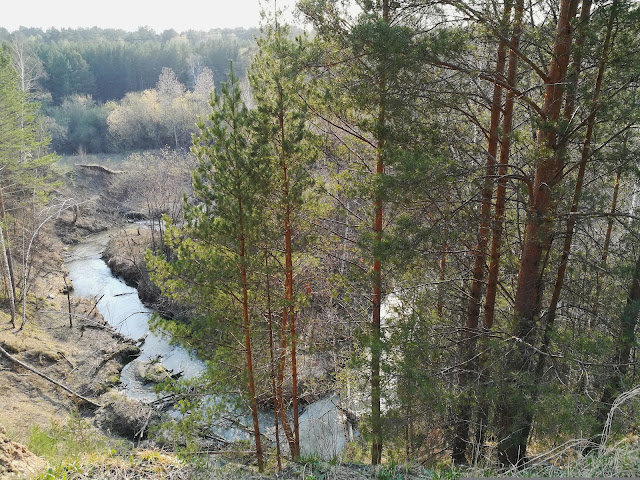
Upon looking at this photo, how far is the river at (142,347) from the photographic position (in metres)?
10.4

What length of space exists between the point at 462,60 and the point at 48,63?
57.8 meters

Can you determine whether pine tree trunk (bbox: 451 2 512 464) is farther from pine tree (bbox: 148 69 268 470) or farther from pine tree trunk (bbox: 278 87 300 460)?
pine tree (bbox: 148 69 268 470)

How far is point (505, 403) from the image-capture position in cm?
502

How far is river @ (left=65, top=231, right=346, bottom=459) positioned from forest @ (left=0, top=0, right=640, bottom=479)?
4.55ft

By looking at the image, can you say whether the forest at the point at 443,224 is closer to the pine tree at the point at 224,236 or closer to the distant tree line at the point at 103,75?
the pine tree at the point at 224,236

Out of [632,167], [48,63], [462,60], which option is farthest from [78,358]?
[48,63]

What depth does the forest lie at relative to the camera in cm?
461

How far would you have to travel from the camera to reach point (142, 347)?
15.9 meters

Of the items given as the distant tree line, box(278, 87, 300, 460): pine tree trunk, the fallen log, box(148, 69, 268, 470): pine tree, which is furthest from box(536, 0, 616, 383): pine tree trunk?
the distant tree line

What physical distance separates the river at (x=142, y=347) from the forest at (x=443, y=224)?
1386mm

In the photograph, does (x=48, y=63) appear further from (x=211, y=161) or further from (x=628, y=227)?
(x=628, y=227)

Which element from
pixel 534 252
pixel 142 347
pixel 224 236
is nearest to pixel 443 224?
pixel 534 252

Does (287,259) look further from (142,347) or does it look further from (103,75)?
(103,75)

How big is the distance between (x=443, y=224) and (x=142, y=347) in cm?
1427
